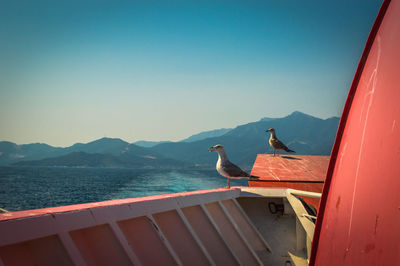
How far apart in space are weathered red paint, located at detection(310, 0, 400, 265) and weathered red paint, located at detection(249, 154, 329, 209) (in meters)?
4.54

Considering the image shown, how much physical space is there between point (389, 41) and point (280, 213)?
4.62 m

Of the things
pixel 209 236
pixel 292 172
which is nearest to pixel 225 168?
pixel 209 236

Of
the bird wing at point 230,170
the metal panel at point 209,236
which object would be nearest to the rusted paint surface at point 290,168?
the bird wing at point 230,170

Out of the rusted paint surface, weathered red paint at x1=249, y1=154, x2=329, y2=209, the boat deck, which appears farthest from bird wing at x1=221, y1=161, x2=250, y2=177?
the rusted paint surface

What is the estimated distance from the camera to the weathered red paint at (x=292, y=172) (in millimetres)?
7750

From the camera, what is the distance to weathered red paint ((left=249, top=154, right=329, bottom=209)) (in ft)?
25.4

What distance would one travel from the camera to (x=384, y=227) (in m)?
1.20

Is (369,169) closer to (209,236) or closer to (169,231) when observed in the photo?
(169,231)

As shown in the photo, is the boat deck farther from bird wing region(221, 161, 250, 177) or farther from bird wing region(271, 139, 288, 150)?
bird wing region(271, 139, 288, 150)

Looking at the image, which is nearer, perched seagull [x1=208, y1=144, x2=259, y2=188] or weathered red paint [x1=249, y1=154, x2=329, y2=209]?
perched seagull [x1=208, y1=144, x2=259, y2=188]

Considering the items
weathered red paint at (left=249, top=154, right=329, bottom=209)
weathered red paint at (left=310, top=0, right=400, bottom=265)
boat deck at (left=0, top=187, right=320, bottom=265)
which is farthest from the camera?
weathered red paint at (left=249, top=154, right=329, bottom=209)

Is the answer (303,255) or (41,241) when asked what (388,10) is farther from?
(303,255)

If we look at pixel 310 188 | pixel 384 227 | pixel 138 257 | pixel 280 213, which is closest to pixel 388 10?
pixel 384 227

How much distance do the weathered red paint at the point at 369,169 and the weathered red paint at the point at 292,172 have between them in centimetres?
454
